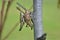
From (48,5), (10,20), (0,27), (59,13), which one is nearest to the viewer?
(0,27)

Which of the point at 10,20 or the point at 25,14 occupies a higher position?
the point at 25,14

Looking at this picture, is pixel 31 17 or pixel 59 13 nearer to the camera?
pixel 31 17

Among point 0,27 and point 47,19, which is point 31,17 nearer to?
point 0,27

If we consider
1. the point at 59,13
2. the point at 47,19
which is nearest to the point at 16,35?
the point at 47,19

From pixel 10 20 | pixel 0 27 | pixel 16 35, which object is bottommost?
pixel 16 35

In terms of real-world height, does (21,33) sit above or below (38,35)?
below

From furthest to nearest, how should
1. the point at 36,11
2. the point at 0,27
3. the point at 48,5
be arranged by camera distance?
1. the point at 48,5
2. the point at 0,27
3. the point at 36,11

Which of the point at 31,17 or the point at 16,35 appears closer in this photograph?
the point at 31,17

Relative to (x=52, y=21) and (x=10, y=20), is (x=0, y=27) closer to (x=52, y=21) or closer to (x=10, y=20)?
(x=10, y=20)

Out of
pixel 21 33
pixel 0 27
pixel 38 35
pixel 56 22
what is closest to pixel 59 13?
pixel 56 22
